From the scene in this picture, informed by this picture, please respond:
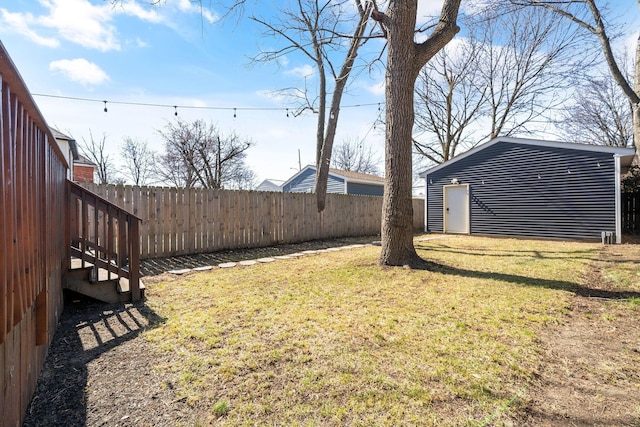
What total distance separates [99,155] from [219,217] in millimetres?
23686

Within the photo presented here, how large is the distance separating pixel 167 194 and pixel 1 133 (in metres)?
5.53

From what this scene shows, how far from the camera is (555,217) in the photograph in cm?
1028

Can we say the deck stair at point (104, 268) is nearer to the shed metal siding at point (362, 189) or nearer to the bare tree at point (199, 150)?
the bare tree at point (199, 150)

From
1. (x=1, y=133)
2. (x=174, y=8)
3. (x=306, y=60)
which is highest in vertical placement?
(x=306, y=60)

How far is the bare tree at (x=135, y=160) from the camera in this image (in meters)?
25.4

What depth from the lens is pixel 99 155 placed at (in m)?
24.7

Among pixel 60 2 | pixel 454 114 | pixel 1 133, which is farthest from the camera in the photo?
pixel 454 114

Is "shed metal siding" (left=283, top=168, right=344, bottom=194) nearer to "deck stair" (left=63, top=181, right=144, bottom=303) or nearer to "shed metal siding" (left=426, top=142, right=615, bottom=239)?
"shed metal siding" (left=426, top=142, right=615, bottom=239)

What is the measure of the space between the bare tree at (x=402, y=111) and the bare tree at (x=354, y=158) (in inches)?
1119

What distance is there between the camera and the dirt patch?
166 cm

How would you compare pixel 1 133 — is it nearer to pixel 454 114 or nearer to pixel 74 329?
pixel 74 329

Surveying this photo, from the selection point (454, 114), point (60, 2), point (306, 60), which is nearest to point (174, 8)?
point (60, 2)

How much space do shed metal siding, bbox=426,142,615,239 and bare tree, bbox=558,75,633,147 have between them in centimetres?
932

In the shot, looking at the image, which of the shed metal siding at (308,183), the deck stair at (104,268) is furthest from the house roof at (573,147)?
the deck stair at (104,268)
